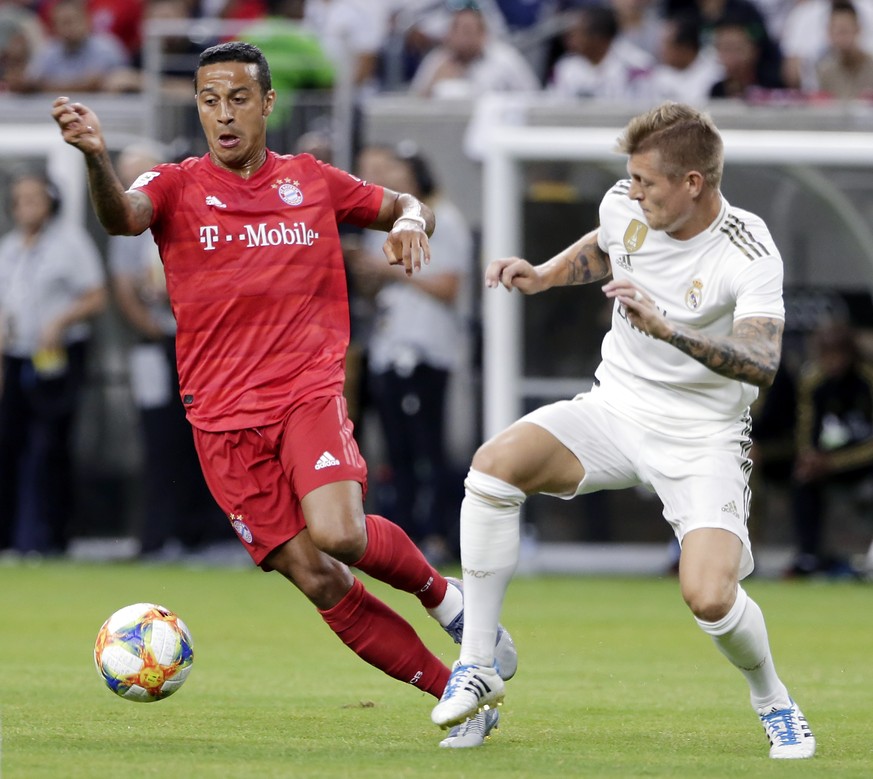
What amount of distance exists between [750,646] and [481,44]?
370 inches

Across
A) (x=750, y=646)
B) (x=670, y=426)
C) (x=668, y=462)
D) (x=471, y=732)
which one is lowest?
(x=471, y=732)

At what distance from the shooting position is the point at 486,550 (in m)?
6.14

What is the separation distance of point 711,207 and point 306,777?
7.85 feet

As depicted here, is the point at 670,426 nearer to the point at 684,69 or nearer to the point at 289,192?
the point at 289,192

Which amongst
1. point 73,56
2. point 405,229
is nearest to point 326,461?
point 405,229

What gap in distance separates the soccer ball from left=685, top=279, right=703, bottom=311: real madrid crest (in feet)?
7.12

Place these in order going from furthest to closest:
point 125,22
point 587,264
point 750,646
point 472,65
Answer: point 125,22 < point 472,65 < point 587,264 < point 750,646

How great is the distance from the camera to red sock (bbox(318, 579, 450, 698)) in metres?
6.25

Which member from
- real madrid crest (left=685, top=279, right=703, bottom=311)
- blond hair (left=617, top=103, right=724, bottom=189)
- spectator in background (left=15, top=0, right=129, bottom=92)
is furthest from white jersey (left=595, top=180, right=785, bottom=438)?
spectator in background (left=15, top=0, right=129, bottom=92)

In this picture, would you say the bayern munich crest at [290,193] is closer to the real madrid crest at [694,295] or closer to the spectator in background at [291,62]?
the real madrid crest at [694,295]

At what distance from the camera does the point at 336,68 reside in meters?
14.1

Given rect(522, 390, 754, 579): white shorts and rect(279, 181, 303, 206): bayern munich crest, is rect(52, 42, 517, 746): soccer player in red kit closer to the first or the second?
rect(279, 181, 303, 206): bayern munich crest

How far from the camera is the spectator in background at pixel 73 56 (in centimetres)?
1577

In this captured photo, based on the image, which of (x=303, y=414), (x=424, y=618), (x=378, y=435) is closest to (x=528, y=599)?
(x=424, y=618)
